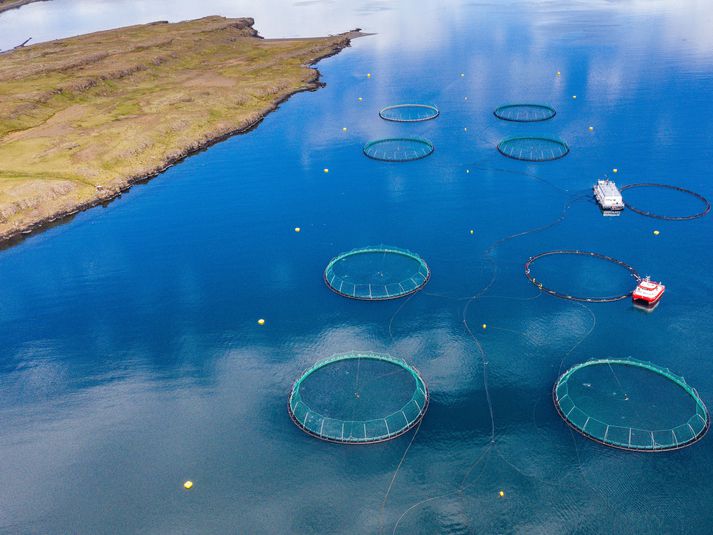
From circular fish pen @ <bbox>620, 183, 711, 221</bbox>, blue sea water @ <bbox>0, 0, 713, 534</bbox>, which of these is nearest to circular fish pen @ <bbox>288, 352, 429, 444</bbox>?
blue sea water @ <bbox>0, 0, 713, 534</bbox>

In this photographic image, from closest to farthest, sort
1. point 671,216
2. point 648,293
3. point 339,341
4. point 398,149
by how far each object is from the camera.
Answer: point 339,341 → point 648,293 → point 671,216 → point 398,149

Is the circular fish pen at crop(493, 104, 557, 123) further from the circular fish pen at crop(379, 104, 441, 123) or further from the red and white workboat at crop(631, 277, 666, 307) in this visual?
the red and white workboat at crop(631, 277, 666, 307)

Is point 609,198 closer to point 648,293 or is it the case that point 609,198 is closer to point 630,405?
point 648,293

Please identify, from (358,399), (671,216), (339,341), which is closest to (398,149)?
(671,216)

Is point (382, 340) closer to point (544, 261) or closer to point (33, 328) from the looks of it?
point (544, 261)

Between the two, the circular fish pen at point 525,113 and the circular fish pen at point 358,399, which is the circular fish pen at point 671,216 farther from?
the circular fish pen at point 358,399
